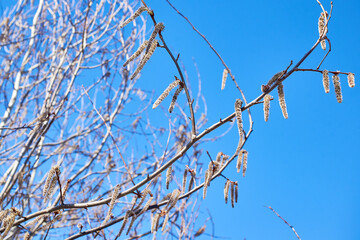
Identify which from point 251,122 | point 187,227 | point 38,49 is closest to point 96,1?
point 38,49

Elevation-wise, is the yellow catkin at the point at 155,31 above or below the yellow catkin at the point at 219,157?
above

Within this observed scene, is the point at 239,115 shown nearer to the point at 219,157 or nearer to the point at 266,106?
the point at 266,106

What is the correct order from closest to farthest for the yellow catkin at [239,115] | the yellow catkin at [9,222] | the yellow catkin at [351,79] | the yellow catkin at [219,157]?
the yellow catkin at [239,115] < the yellow catkin at [351,79] < the yellow catkin at [9,222] < the yellow catkin at [219,157]

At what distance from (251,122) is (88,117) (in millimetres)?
3243

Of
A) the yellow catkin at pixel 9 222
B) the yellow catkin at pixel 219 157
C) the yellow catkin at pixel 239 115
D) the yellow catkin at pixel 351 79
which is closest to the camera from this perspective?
the yellow catkin at pixel 239 115

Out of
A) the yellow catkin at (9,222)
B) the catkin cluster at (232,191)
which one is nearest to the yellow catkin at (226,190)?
the catkin cluster at (232,191)

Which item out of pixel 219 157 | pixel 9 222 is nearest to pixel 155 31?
pixel 219 157

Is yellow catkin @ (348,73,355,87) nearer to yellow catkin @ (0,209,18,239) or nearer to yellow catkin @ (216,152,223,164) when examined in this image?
yellow catkin @ (216,152,223,164)

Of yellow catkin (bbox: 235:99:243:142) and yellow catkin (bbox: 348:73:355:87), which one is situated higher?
yellow catkin (bbox: 348:73:355:87)

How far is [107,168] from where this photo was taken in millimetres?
3775

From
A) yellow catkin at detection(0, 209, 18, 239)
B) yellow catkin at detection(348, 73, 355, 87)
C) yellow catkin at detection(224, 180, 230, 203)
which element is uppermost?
yellow catkin at detection(348, 73, 355, 87)

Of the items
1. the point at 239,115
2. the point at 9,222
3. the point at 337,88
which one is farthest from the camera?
the point at 9,222

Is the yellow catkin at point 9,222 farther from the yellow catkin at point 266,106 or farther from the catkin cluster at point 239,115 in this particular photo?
the yellow catkin at point 266,106

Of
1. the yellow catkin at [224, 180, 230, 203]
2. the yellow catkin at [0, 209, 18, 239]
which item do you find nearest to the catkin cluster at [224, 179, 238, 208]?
the yellow catkin at [224, 180, 230, 203]
